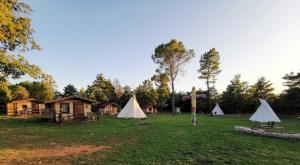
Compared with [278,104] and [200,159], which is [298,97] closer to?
[278,104]

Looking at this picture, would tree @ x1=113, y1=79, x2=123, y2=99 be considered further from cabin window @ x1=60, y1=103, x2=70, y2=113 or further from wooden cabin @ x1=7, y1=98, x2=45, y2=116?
cabin window @ x1=60, y1=103, x2=70, y2=113

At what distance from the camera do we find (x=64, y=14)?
14453mm

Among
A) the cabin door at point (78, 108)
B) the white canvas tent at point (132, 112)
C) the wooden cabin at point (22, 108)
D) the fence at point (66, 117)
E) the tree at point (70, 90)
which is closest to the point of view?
the fence at point (66, 117)

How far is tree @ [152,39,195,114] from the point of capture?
1291 inches

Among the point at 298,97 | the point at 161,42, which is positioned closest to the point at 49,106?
the point at 161,42

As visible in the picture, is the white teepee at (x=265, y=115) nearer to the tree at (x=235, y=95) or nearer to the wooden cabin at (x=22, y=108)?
the tree at (x=235, y=95)

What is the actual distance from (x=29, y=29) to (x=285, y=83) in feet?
98.1

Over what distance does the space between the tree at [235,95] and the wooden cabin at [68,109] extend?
23.7 metres

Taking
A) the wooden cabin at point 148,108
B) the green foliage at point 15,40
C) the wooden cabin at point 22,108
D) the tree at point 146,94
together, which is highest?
the green foliage at point 15,40

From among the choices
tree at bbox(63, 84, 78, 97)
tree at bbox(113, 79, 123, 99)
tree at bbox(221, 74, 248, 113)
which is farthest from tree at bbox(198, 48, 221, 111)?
tree at bbox(63, 84, 78, 97)

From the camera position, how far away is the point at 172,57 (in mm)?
33250

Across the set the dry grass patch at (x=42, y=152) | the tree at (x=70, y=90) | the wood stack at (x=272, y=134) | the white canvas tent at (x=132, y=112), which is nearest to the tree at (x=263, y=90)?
the white canvas tent at (x=132, y=112)

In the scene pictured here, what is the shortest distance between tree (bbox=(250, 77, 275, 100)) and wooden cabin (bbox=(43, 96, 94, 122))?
26.5 m

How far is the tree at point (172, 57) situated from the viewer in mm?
32781
